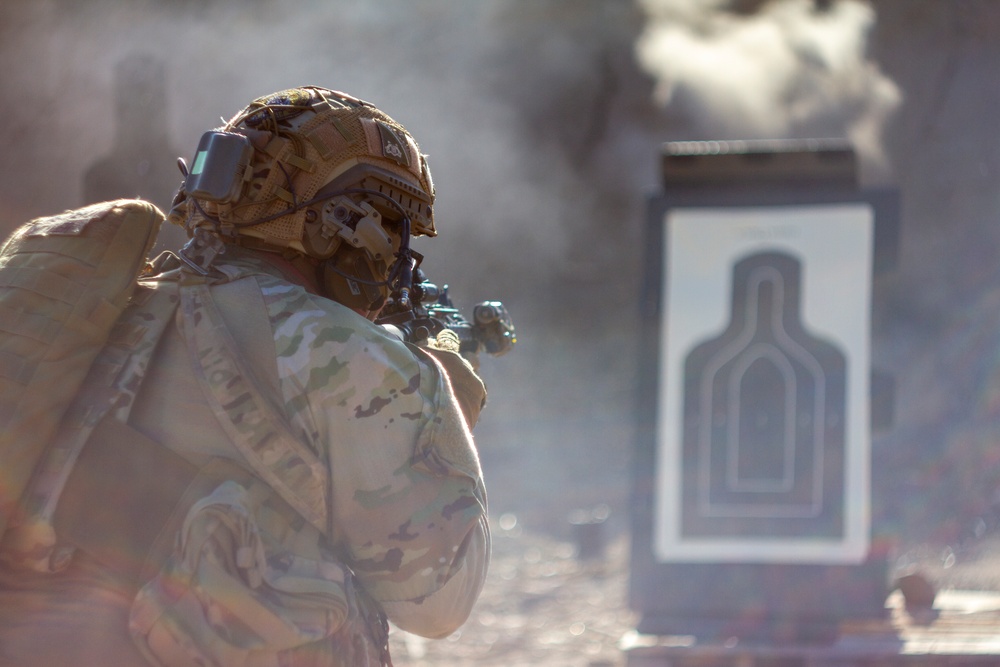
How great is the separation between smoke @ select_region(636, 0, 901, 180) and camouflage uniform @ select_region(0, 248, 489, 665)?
7.14 m

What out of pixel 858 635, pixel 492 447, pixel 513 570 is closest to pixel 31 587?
pixel 858 635

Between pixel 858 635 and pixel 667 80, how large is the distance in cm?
526

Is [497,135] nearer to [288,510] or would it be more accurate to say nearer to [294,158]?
[294,158]

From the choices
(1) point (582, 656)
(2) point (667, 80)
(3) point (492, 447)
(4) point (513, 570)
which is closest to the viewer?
(1) point (582, 656)

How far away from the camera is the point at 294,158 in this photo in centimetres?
136

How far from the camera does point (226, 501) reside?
1.19 meters

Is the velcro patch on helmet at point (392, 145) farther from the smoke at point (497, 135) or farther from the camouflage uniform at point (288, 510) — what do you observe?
the smoke at point (497, 135)

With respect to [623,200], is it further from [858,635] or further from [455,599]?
[455,599]

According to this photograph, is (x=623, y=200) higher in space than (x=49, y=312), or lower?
higher

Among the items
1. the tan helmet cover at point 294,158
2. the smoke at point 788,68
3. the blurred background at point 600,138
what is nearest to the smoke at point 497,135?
A: the blurred background at point 600,138

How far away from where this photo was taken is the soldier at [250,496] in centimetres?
Answer: 119

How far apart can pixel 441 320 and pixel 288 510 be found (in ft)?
1.64

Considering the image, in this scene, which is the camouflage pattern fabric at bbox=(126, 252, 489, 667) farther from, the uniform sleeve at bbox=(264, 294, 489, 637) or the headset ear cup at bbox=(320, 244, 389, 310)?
the headset ear cup at bbox=(320, 244, 389, 310)

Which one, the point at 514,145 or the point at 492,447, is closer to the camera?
the point at 492,447
